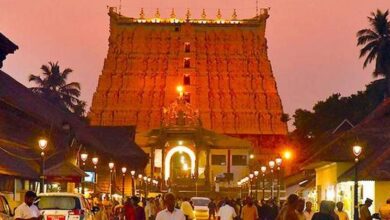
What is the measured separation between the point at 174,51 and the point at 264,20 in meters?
15.4

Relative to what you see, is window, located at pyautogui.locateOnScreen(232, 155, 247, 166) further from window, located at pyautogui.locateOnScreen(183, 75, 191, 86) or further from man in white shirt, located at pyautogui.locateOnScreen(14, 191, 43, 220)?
man in white shirt, located at pyautogui.locateOnScreen(14, 191, 43, 220)

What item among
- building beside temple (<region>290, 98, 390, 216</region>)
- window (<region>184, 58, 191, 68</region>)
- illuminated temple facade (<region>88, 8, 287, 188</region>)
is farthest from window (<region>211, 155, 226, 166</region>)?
building beside temple (<region>290, 98, 390, 216</region>)

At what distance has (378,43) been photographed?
280 feet

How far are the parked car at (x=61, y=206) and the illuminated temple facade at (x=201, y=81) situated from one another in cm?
10971

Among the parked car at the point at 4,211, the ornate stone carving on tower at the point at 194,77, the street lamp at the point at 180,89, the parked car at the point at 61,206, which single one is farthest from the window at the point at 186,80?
the parked car at the point at 4,211

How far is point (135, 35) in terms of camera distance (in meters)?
148

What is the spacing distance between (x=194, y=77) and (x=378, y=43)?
6173cm

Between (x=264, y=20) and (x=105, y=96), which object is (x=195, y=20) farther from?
(x=105, y=96)

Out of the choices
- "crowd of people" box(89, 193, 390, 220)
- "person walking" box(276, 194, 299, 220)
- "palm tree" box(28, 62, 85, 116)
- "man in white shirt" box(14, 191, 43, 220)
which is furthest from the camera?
"palm tree" box(28, 62, 85, 116)

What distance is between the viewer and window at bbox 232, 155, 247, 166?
13812cm

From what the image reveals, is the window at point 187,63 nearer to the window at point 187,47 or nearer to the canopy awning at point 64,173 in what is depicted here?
the window at point 187,47

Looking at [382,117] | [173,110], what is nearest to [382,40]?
[382,117]

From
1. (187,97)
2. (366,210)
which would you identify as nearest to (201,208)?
(366,210)

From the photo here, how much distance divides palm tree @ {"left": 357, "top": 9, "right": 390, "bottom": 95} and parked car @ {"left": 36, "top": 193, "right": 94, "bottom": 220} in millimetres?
60265
